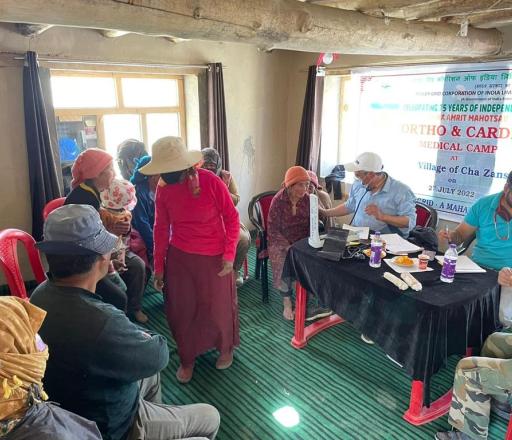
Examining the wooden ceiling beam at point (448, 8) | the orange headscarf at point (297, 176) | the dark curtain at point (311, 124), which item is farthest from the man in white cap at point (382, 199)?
the dark curtain at point (311, 124)

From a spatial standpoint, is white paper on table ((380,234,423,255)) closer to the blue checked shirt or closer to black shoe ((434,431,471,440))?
the blue checked shirt

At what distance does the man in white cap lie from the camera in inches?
106

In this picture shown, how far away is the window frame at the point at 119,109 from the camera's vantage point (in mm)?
3557

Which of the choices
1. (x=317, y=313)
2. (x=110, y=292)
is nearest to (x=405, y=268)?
(x=317, y=313)

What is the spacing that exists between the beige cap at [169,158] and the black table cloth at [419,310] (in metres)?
0.98

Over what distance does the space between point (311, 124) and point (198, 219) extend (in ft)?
8.88

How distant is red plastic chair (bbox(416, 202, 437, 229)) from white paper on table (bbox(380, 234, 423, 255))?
73cm

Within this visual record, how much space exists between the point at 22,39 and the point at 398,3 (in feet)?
9.03

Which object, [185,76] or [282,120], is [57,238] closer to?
[185,76]

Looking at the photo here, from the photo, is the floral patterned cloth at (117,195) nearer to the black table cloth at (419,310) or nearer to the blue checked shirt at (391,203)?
the black table cloth at (419,310)

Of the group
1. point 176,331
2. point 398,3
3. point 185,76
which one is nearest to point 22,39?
point 185,76

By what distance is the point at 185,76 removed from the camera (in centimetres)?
429

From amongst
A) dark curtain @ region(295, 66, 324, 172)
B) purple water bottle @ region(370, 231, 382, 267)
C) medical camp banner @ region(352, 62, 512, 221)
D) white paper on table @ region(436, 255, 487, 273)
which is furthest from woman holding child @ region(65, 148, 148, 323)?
medical camp banner @ region(352, 62, 512, 221)

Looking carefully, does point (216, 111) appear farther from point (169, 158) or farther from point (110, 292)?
point (110, 292)
